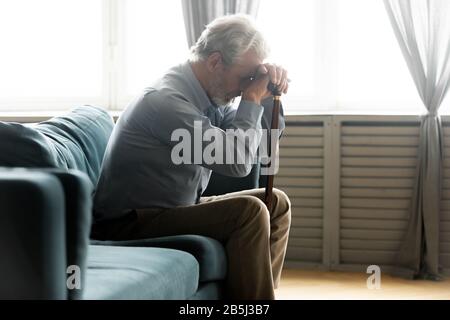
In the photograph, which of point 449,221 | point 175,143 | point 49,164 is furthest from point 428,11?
point 49,164

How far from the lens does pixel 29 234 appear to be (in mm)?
1412

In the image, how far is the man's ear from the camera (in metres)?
2.58

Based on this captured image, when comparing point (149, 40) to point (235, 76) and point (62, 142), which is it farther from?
point (62, 142)

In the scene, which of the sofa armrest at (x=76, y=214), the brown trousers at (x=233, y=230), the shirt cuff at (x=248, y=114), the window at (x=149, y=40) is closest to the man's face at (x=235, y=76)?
the shirt cuff at (x=248, y=114)

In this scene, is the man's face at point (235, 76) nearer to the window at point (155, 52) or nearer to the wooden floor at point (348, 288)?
the wooden floor at point (348, 288)

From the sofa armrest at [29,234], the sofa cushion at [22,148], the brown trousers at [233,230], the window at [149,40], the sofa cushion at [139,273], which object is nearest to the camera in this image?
the sofa armrest at [29,234]

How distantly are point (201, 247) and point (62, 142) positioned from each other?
640 millimetres

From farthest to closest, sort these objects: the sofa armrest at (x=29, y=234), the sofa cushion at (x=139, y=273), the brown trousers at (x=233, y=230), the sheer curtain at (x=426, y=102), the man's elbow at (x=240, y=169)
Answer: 1. the sheer curtain at (x=426, y=102)
2. the man's elbow at (x=240, y=169)
3. the brown trousers at (x=233, y=230)
4. the sofa cushion at (x=139, y=273)
5. the sofa armrest at (x=29, y=234)

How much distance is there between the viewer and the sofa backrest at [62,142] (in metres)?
2.14

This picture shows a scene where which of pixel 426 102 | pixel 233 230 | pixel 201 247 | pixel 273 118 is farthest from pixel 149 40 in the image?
pixel 201 247

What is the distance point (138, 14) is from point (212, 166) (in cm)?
213

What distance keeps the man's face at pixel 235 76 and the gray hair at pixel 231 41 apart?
0.02 m

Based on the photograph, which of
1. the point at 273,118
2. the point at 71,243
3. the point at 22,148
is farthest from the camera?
the point at 273,118

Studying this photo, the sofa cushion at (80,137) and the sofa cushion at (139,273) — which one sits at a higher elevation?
the sofa cushion at (80,137)
